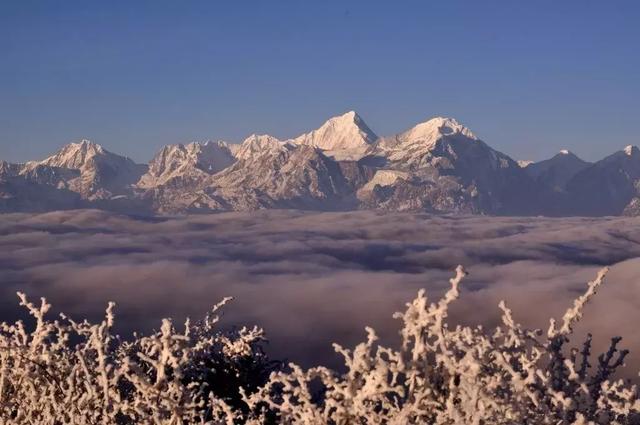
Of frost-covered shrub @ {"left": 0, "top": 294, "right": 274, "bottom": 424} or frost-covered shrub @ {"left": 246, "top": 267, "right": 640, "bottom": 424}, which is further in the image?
frost-covered shrub @ {"left": 0, "top": 294, "right": 274, "bottom": 424}

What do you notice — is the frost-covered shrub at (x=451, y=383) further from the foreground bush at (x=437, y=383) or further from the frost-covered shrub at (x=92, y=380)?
the frost-covered shrub at (x=92, y=380)

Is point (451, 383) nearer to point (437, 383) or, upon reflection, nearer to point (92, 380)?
point (437, 383)

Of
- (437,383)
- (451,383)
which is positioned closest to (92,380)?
(437,383)

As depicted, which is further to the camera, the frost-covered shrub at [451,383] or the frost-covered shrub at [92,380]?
the frost-covered shrub at [92,380]

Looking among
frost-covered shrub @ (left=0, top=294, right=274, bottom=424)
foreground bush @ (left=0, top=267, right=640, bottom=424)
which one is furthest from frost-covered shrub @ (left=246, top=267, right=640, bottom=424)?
frost-covered shrub @ (left=0, top=294, right=274, bottom=424)

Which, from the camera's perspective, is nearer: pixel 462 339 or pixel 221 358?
pixel 462 339

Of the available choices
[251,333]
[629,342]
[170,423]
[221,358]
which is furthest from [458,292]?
[629,342]

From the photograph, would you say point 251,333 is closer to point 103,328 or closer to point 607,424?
point 103,328

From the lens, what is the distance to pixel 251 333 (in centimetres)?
1767

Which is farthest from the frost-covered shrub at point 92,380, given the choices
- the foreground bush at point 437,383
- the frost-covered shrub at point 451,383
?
the frost-covered shrub at point 451,383

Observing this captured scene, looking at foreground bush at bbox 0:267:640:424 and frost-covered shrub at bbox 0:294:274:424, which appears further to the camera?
frost-covered shrub at bbox 0:294:274:424

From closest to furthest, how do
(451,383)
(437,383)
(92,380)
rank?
(451,383)
(437,383)
(92,380)

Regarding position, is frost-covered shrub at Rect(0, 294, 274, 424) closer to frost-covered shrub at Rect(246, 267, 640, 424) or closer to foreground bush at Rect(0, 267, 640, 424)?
foreground bush at Rect(0, 267, 640, 424)

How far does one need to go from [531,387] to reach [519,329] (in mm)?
572
